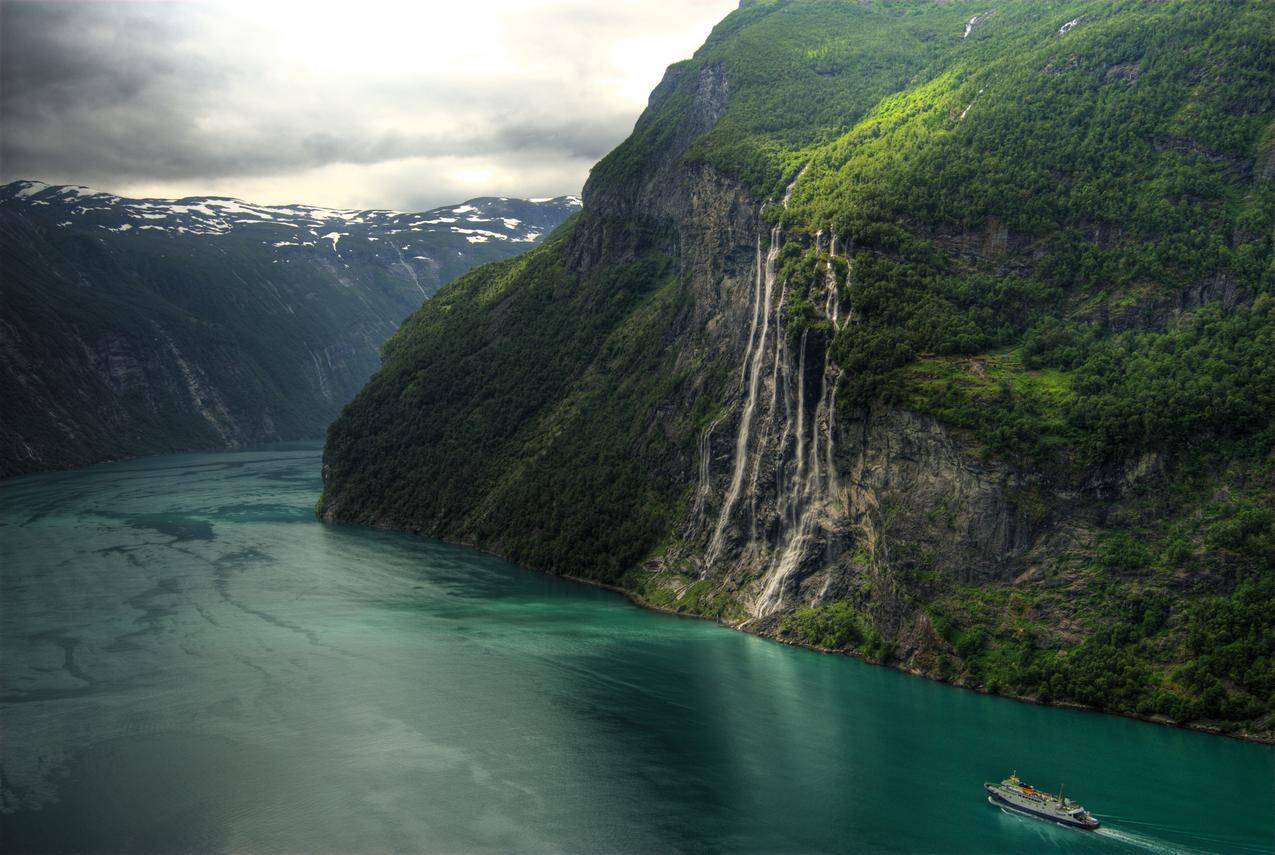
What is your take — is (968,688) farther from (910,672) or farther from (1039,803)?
(1039,803)

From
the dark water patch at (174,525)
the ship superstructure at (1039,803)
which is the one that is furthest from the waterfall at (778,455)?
the dark water patch at (174,525)

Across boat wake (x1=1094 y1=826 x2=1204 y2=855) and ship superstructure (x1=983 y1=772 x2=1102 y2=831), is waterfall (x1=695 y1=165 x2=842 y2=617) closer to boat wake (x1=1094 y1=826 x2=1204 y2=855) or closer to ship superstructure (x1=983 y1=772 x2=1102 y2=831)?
ship superstructure (x1=983 y1=772 x2=1102 y2=831)

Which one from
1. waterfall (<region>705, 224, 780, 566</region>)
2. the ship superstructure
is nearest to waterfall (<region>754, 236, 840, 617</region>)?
waterfall (<region>705, 224, 780, 566</region>)

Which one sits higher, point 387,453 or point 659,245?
point 659,245

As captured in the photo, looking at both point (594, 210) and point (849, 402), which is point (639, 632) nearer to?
point (849, 402)

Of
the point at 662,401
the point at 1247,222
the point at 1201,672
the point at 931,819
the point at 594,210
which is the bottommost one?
the point at 931,819

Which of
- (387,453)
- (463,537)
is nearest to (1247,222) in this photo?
(463,537)

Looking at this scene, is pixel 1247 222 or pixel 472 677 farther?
pixel 1247 222
